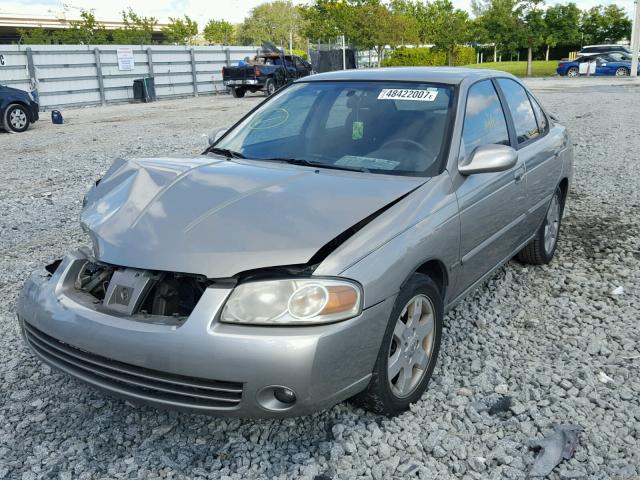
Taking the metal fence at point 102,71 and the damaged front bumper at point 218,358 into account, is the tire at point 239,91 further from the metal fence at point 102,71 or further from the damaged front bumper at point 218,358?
the damaged front bumper at point 218,358

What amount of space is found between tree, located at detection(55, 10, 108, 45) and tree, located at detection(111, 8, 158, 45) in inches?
47.3

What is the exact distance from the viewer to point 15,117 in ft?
48.8

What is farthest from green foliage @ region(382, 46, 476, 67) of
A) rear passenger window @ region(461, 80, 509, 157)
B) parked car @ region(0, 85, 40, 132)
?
rear passenger window @ region(461, 80, 509, 157)

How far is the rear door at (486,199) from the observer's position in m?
3.37

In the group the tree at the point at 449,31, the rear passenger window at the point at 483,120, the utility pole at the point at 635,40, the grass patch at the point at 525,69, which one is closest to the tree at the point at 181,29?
the tree at the point at 449,31

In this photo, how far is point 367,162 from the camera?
11.3 feet

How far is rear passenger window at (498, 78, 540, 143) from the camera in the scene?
14.3ft

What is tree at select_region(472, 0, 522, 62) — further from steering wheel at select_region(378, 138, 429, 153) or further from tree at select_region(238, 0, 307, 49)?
tree at select_region(238, 0, 307, 49)

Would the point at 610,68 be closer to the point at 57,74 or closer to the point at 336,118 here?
the point at 57,74

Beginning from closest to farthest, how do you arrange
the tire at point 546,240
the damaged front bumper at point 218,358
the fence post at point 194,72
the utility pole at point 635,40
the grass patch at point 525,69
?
1. the damaged front bumper at point 218,358
2. the tire at point 546,240
3. the fence post at point 194,72
4. the utility pole at point 635,40
5. the grass patch at point 525,69

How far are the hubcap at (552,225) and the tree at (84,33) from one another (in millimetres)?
45273

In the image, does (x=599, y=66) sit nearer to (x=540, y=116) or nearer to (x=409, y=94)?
(x=540, y=116)

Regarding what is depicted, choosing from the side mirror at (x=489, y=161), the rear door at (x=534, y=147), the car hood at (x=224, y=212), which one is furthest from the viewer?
the rear door at (x=534, y=147)

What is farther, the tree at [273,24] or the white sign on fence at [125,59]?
the tree at [273,24]
